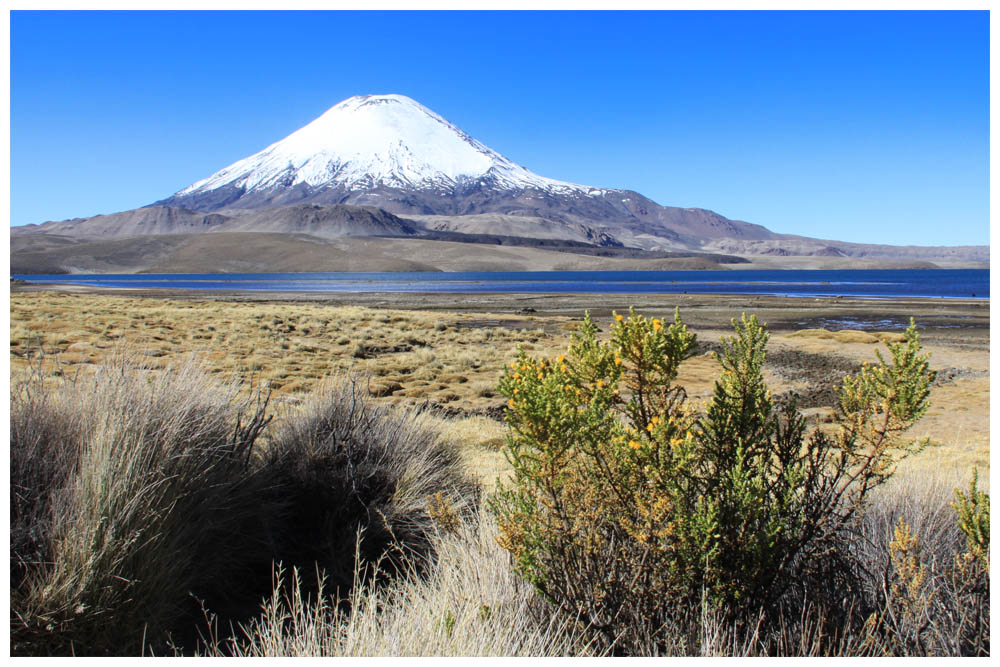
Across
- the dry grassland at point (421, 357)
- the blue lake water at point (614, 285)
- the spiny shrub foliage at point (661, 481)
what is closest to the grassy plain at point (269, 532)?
the spiny shrub foliage at point (661, 481)

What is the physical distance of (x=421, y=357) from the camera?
16297 mm

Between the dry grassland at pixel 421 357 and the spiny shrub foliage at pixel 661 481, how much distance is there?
2686 millimetres

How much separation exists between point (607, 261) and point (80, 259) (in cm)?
12150

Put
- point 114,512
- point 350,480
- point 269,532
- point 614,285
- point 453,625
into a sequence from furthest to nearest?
1. point 614,285
2. point 350,480
3. point 269,532
4. point 114,512
5. point 453,625

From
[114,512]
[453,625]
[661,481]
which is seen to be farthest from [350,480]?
[661,481]

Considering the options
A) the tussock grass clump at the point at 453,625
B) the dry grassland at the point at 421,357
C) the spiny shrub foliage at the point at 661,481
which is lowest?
the dry grassland at the point at 421,357

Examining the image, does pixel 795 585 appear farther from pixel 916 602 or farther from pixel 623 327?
pixel 623 327

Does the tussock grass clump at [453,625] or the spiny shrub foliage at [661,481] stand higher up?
the spiny shrub foliage at [661,481]

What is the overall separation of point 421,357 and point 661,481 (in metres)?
14.2

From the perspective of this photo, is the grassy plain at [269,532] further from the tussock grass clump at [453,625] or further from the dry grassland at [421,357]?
the dry grassland at [421,357]

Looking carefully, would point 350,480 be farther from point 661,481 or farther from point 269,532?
point 661,481

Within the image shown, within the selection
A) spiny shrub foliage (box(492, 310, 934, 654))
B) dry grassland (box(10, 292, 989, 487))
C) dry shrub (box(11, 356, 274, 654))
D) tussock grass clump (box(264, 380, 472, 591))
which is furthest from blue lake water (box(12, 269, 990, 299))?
dry shrub (box(11, 356, 274, 654))

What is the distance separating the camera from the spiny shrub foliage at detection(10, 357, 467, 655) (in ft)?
8.86

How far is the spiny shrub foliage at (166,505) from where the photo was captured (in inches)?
106
